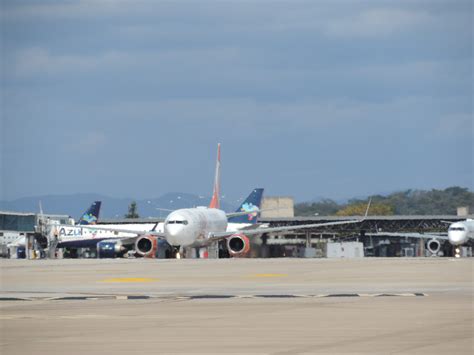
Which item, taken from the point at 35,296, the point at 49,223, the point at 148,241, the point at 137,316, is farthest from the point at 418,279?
the point at 49,223

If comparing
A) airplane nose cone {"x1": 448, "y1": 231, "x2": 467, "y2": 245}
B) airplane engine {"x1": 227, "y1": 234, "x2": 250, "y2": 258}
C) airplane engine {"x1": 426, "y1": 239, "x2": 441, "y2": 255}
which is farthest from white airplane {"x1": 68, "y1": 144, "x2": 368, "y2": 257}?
airplane engine {"x1": 426, "y1": 239, "x2": 441, "y2": 255}

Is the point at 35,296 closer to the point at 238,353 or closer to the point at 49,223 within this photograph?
the point at 238,353

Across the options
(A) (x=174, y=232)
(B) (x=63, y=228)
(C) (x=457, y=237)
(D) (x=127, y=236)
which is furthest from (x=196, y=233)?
(B) (x=63, y=228)

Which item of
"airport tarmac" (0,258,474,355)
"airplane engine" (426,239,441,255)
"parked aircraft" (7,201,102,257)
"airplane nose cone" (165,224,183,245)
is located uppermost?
"parked aircraft" (7,201,102,257)

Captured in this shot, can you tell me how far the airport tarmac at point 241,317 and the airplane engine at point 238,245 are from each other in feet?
202

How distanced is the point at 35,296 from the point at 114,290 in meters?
4.33

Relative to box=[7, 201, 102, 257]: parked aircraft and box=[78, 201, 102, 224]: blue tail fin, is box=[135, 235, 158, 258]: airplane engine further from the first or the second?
box=[78, 201, 102, 224]: blue tail fin

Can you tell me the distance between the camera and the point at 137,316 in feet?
90.6

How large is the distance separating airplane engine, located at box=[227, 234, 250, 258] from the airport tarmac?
6144 centimetres

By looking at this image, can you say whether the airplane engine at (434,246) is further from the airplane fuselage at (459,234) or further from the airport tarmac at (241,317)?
the airport tarmac at (241,317)

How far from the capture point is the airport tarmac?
20.7 m

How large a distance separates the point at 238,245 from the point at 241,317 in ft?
267

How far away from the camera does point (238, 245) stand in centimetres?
10819

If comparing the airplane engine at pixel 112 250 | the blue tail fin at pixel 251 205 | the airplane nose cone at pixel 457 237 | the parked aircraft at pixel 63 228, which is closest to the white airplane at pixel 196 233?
the airplane engine at pixel 112 250
